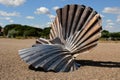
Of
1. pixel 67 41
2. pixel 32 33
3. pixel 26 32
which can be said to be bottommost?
pixel 67 41

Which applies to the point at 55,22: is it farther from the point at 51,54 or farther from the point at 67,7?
the point at 51,54

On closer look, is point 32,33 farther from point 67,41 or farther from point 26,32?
point 67,41

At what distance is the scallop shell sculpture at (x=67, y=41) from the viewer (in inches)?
409

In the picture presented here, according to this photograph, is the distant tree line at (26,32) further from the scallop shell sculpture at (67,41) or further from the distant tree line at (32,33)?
the scallop shell sculpture at (67,41)

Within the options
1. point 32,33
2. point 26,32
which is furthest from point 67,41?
point 32,33

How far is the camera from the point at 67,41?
12.3 meters

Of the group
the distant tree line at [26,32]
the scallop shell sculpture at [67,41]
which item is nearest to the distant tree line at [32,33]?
the distant tree line at [26,32]

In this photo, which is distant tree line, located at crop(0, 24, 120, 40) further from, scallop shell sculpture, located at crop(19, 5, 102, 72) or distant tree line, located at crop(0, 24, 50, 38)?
scallop shell sculpture, located at crop(19, 5, 102, 72)

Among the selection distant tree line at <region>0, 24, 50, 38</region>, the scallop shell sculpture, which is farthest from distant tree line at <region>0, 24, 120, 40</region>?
the scallop shell sculpture

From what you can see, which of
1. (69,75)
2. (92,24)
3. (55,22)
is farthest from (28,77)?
(55,22)

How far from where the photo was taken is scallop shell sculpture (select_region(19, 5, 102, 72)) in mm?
10398

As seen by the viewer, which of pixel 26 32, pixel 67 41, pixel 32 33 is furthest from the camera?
pixel 32 33

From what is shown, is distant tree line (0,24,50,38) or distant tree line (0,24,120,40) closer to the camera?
distant tree line (0,24,120,40)

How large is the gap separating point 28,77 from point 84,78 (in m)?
1.58
